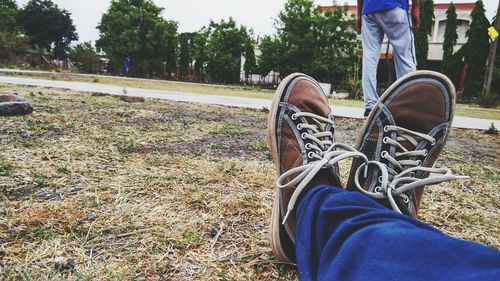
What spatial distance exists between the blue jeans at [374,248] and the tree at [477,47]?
76.6ft

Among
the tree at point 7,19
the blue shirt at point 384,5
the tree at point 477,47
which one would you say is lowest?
the blue shirt at point 384,5

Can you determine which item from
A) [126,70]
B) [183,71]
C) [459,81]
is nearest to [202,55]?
[183,71]

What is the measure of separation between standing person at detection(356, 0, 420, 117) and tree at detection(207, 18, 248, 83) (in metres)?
25.2

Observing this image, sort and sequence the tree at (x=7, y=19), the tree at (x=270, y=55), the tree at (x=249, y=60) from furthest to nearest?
the tree at (x=7, y=19) → the tree at (x=249, y=60) → the tree at (x=270, y=55)

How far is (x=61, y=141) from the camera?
2.34 metres

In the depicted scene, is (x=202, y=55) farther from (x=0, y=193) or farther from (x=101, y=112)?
(x=0, y=193)

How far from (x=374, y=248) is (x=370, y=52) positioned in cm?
247

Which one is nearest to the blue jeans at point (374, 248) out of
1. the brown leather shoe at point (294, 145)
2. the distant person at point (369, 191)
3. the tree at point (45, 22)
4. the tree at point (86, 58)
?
the distant person at point (369, 191)

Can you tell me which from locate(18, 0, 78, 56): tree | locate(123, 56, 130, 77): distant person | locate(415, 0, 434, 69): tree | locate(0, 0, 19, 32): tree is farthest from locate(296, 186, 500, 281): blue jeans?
locate(18, 0, 78, 56): tree

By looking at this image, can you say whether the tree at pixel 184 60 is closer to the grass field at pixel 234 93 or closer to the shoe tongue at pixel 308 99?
the grass field at pixel 234 93

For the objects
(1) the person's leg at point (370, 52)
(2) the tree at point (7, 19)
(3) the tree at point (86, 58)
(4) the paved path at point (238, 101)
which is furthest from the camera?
(2) the tree at point (7, 19)

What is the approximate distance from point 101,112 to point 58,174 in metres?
2.27

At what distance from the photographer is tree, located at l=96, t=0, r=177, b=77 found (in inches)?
1093

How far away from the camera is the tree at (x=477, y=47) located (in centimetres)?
2091
